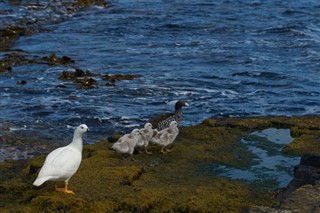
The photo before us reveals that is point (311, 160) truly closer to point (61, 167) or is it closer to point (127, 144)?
point (127, 144)

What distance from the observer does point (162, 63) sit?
26.5 m

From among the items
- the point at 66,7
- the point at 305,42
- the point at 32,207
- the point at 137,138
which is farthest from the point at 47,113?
the point at 66,7

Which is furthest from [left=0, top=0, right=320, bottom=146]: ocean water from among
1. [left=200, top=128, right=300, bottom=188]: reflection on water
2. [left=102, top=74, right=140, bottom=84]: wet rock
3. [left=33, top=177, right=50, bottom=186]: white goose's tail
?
[left=33, top=177, right=50, bottom=186]: white goose's tail

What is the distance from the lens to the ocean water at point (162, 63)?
1942cm

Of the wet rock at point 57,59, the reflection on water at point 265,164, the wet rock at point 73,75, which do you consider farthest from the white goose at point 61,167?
the wet rock at point 57,59

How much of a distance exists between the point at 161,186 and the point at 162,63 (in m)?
16.1

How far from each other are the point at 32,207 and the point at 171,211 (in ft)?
6.22

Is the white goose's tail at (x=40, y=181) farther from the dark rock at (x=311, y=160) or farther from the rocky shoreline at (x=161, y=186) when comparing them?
the dark rock at (x=311, y=160)

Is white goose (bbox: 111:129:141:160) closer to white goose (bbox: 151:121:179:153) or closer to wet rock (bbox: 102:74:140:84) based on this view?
white goose (bbox: 151:121:179:153)

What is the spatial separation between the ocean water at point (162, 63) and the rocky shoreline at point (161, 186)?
4.34 m

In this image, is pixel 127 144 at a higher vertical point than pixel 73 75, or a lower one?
higher

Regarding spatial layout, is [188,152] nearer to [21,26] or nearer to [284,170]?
[284,170]

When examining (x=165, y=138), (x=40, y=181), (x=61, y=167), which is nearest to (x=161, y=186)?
(x=61, y=167)

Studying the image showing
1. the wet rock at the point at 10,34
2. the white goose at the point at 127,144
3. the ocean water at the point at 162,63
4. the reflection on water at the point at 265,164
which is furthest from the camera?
the wet rock at the point at 10,34
